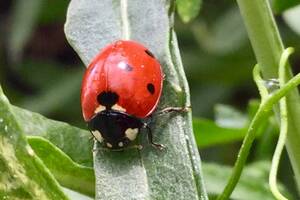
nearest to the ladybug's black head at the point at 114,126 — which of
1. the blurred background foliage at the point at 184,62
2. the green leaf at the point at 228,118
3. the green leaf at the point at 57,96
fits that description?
the green leaf at the point at 228,118

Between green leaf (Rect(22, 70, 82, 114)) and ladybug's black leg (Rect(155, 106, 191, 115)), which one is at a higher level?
ladybug's black leg (Rect(155, 106, 191, 115))

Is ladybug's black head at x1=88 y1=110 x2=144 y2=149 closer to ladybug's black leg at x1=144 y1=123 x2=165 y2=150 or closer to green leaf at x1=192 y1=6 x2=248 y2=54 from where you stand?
ladybug's black leg at x1=144 y1=123 x2=165 y2=150

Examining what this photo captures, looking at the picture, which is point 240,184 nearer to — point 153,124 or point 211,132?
point 211,132

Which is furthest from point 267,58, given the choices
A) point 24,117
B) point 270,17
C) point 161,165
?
point 24,117

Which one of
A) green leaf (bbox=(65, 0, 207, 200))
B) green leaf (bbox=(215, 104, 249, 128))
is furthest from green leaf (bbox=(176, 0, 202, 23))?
green leaf (bbox=(215, 104, 249, 128))

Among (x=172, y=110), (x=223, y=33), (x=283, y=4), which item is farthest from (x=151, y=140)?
(x=223, y=33)

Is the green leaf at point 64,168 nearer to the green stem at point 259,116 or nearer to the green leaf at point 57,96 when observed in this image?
the green stem at point 259,116
